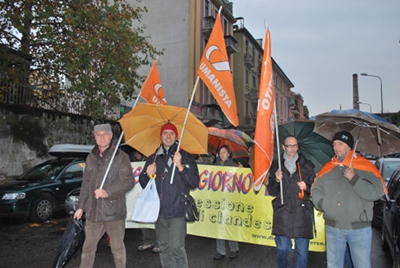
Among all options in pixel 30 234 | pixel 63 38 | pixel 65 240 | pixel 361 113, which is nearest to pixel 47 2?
pixel 63 38

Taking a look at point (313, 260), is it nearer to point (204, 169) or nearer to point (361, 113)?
point (204, 169)

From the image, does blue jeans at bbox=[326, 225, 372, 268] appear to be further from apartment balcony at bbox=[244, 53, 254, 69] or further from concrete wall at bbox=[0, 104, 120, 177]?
apartment balcony at bbox=[244, 53, 254, 69]

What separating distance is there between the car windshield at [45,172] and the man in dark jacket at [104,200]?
6.26 meters

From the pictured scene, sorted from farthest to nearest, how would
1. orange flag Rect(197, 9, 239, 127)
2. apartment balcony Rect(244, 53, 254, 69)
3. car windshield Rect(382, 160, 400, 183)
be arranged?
1. apartment balcony Rect(244, 53, 254, 69)
2. car windshield Rect(382, 160, 400, 183)
3. orange flag Rect(197, 9, 239, 127)

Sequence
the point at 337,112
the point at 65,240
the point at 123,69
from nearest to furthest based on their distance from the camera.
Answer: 1. the point at 65,240
2. the point at 337,112
3. the point at 123,69

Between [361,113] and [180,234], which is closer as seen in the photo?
[180,234]

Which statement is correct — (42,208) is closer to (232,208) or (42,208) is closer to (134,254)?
(134,254)

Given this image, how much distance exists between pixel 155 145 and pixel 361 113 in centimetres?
276

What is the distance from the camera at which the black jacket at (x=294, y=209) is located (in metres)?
3.96

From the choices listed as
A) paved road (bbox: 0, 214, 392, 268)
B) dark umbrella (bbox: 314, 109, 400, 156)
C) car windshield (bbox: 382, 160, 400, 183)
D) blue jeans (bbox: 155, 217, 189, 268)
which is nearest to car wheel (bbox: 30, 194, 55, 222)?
paved road (bbox: 0, 214, 392, 268)

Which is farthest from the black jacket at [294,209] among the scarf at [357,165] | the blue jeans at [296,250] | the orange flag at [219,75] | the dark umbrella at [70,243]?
the dark umbrella at [70,243]

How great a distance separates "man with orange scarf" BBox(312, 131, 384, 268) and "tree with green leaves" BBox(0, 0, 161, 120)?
399 inches

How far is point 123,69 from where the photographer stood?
1327 centimetres

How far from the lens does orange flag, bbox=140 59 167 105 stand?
5.30 m
